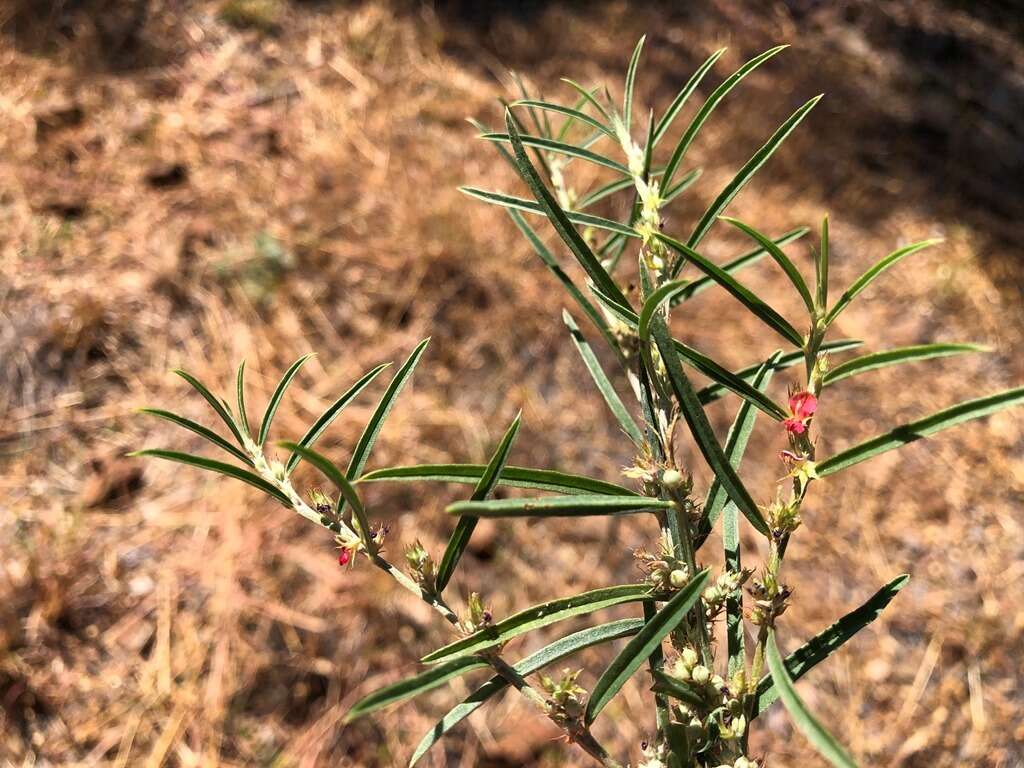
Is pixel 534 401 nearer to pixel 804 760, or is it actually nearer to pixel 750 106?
pixel 804 760

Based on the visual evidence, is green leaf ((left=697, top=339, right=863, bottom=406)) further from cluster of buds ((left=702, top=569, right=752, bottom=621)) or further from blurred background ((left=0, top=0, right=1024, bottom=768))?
blurred background ((left=0, top=0, right=1024, bottom=768))

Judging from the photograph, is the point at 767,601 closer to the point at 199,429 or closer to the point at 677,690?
the point at 677,690

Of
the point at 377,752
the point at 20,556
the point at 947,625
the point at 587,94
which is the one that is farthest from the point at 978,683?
the point at 20,556

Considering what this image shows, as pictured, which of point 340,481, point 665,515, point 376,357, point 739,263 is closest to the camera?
point 340,481

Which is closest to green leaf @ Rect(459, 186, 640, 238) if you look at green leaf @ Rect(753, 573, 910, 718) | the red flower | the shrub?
the shrub

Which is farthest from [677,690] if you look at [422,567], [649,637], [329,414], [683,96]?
[683,96]

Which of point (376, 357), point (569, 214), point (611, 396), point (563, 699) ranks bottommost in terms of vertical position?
point (376, 357)
